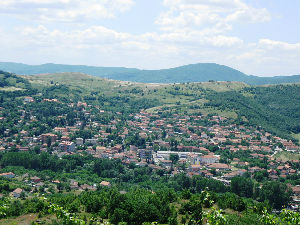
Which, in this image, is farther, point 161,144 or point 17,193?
point 161,144

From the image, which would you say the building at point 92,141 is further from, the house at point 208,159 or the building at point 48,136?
the house at point 208,159

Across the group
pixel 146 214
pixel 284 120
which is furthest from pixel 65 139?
pixel 284 120

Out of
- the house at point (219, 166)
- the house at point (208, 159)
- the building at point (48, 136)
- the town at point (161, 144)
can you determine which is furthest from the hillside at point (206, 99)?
the building at point (48, 136)

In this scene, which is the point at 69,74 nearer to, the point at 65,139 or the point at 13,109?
the point at 13,109

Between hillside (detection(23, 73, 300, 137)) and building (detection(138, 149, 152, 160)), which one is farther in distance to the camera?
hillside (detection(23, 73, 300, 137))

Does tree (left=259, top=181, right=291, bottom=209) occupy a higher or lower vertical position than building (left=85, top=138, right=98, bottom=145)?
higher

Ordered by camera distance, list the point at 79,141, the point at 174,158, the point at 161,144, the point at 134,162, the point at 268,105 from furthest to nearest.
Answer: the point at 268,105 < the point at 161,144 < the point at 79,141 < the point at 174,158 < the point at 134,162

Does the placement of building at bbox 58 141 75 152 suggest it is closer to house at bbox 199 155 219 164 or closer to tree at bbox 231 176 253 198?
house at bbox 199 155 219 164

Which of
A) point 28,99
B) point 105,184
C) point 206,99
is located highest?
point 206,99

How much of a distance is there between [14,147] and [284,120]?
71240 millimetres

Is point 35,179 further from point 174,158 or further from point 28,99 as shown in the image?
point 28,99

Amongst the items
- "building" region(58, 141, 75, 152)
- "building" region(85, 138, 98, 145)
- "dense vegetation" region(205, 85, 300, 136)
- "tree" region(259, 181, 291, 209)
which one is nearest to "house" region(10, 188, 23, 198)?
"building" region(58, 141, 75, 152)

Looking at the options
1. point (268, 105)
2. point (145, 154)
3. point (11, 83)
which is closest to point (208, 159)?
point (145, 154)

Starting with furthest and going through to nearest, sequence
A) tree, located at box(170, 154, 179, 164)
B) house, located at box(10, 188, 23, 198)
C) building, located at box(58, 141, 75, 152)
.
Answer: building, located at box(58, 141, 75, 152)
tree, located at box(170, 154, 179, 164)
house, located at box(10, 188, 23, 198)
